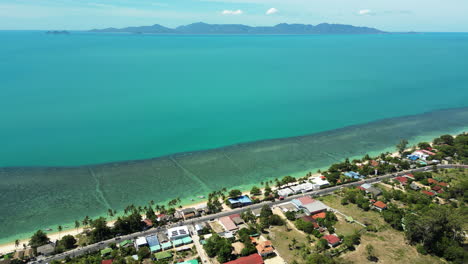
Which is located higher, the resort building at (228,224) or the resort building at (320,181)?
the resort building at (320,181)

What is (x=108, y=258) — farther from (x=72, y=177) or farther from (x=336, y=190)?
(x=336, y=190)

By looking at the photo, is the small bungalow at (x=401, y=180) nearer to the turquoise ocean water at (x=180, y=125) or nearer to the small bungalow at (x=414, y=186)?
the small bungalow at (x=414, y=186)

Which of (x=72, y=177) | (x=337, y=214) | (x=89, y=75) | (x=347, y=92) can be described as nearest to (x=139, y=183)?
(x=72, y=177)

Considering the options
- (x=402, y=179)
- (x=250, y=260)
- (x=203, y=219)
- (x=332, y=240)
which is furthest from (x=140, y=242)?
(x=402, y=179)

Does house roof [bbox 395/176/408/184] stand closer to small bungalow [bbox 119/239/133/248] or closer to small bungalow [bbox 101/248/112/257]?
small bungalow [bbox 119/239/133/248]

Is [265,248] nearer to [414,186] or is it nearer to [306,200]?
[306,200]

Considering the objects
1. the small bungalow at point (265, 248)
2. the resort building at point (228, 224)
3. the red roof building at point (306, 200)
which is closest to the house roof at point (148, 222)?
the resort building at point (228, 224)
